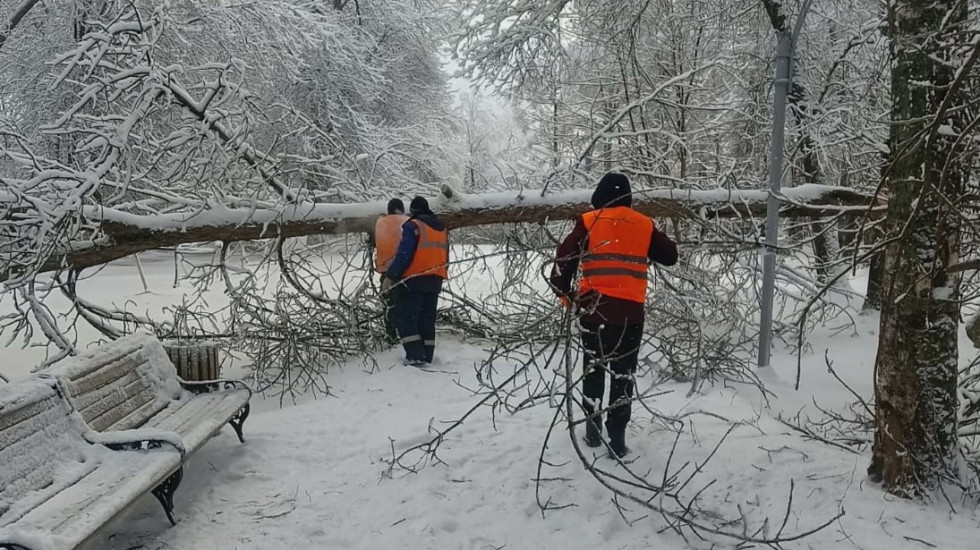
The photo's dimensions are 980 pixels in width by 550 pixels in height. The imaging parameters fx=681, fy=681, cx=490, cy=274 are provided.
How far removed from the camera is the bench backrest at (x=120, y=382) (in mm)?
3707

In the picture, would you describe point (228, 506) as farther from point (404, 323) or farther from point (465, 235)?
point (465, 235)

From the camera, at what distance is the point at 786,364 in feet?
23.9

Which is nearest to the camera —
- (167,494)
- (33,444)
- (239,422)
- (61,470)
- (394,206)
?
(33,444)

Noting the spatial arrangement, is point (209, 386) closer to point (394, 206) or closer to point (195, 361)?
point (195, 361)

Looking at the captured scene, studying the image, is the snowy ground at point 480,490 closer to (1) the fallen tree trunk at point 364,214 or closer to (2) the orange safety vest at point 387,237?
(2) the orange safety vest at point 387,237

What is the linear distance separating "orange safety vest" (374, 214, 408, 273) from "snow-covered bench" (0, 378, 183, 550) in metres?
3.34

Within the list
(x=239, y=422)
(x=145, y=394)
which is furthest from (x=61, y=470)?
(x=239, y=422)

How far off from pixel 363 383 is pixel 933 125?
4999 millimetres

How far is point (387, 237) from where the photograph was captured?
6746 mm

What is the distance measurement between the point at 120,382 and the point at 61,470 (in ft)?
3.12

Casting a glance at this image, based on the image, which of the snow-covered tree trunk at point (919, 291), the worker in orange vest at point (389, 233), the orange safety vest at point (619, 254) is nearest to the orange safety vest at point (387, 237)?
the worker in orange vest at point (389, 233)

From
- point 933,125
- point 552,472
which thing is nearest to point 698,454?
point 552,472

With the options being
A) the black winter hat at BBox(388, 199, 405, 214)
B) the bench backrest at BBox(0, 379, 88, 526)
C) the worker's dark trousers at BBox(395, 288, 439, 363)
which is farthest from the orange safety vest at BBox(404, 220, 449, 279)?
the bench backrest at BBox(0, 379, 88, 526)

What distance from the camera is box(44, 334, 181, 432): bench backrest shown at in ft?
12.2
